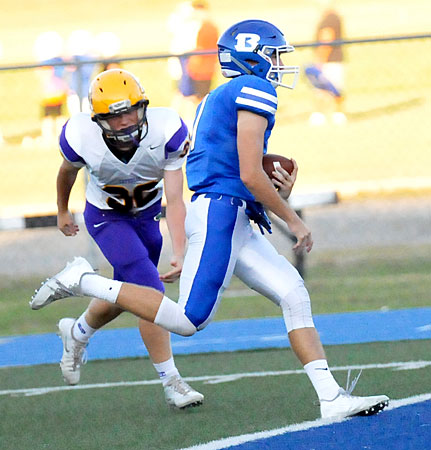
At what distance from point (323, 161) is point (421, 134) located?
1.85 m

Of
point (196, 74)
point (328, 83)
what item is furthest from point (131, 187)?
point (328, 83)

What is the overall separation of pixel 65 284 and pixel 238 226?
80 centimetres

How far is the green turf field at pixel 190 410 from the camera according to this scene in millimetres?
5043

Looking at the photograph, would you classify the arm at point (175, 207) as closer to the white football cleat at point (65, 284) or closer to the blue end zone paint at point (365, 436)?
the white football cleat at point (65, 284)

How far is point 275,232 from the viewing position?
1184 cm

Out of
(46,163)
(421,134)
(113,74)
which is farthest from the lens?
(421,134)

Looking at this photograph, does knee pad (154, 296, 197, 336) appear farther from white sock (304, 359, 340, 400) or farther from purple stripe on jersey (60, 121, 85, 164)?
purple stripe on jersey (60, 121, 85, 164)

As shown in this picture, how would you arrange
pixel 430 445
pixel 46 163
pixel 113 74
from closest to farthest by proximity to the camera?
pixel 430 445
pixel 113 74
pixel 46 163

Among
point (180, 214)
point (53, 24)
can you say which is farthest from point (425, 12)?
point (180, 214)

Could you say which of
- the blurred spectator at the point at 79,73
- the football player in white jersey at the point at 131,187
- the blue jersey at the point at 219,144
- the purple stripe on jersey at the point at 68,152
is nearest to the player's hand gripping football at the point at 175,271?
the football player in white jersey at the point at 131,187

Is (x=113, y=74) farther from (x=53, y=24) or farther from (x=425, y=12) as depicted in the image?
(x=53, y=24)

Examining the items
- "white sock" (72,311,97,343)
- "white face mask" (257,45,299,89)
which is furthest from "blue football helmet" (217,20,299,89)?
"white sock" (72,311,97,343)

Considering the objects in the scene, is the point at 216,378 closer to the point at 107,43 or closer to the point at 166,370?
the point at 166,370

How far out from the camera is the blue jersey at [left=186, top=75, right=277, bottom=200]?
5.05 metres
